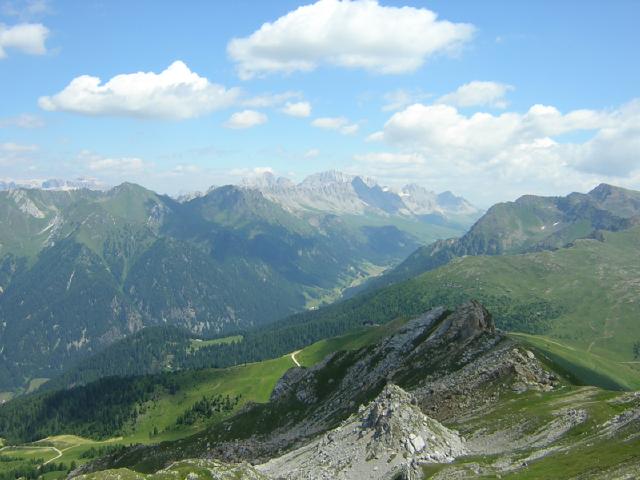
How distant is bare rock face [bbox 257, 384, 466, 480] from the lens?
7650 centimetres

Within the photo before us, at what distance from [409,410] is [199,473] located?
111 ft

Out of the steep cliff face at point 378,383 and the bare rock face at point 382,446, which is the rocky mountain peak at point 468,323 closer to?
the steep cliff face at point 378,383

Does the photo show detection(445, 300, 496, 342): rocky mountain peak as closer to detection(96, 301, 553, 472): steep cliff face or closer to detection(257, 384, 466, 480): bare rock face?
detection(96, 301, 553, 472): steep cliff face

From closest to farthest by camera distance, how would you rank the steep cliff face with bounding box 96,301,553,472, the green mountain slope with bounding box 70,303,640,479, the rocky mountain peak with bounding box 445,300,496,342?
the green mountain slope with bounding box 70,303,640,479, the steep cliff face with bounding box 96,301,553,472, the rocky mountain peak with bounding box 445,300,496,342

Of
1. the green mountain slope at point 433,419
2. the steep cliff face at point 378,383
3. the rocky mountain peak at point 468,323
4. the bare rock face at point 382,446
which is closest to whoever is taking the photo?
the green mountain slope at point 433,419

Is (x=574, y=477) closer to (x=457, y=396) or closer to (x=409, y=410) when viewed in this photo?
(x=409, y=410)

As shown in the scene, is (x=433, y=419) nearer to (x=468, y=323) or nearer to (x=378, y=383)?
(x=378, y=383)

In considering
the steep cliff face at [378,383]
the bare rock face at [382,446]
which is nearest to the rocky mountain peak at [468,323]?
the steep cliff face at [378,383]

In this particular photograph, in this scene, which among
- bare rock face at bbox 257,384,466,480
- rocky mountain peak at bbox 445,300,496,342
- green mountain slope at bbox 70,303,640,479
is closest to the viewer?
green mountain slope at bbox 70,303,640,479

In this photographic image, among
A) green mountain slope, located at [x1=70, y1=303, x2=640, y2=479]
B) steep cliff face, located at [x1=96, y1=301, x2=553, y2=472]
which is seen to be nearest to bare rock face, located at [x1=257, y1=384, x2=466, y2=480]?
green mountain slope, located at [x1=70, y1=303, x2=640, y2=479]

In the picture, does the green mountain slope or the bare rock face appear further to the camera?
the bare rock face

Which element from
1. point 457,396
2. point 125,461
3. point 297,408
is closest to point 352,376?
point 297,408

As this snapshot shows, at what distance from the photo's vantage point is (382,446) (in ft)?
262

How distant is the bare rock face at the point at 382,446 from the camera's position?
251 ft
